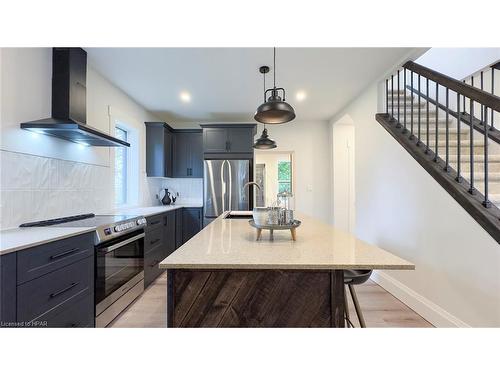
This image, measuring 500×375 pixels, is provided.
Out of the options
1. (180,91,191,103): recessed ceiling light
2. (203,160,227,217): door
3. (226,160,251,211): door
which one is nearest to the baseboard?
(226,160,251,211): door

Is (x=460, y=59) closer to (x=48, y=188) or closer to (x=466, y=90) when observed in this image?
(x=466, y=90)

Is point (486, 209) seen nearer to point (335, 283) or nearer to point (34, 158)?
point (335, 283)

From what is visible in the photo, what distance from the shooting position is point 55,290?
157cm

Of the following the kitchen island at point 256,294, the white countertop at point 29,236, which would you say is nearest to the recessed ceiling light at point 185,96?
the white countertop at point 29,236

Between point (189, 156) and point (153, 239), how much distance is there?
2.06 m

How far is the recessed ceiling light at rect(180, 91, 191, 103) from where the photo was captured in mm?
3612

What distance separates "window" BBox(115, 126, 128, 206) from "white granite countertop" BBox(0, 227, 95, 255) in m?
1.85

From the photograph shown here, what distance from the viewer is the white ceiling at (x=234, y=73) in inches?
99.7

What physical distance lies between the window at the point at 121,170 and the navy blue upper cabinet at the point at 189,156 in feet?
3.29

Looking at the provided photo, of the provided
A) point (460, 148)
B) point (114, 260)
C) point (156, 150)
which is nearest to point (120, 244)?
point (114, 260)

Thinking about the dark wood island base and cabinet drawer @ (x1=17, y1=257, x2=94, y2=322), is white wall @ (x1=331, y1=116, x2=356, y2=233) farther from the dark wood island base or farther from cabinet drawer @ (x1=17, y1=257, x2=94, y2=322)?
cabinet drawer @ (x1=17, y1=257, x2=94, y2=322)
